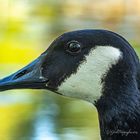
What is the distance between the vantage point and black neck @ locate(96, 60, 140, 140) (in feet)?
13.1

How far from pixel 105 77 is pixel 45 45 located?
582 centimetres

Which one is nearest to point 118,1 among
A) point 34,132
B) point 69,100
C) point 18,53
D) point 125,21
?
point 125,21

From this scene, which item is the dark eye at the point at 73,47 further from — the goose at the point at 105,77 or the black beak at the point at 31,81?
the black beak at the point at 31,81

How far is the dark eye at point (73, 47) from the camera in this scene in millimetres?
4065

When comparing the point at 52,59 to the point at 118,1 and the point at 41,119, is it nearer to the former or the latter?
the point at 41,119

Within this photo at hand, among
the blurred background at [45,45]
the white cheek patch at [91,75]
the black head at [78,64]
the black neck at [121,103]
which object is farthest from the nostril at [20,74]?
the blurred background at [45,45]

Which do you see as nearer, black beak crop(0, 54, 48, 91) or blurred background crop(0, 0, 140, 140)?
black beak crop(0, 54, 48, 91)

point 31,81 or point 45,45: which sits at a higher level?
point 45,45

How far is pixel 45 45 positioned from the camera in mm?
9773

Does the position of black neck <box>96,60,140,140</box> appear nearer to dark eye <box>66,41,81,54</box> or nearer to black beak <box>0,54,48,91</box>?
dark eye <box>66,41,81,54</box>

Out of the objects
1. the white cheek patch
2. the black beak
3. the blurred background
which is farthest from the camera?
the blurred background

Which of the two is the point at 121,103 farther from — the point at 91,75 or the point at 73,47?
the point at 73,47

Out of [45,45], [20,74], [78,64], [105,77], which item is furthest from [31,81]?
[45,45]

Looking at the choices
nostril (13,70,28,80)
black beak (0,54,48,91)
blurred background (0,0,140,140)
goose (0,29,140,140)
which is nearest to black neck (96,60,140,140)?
goose (0,29,140,140)
